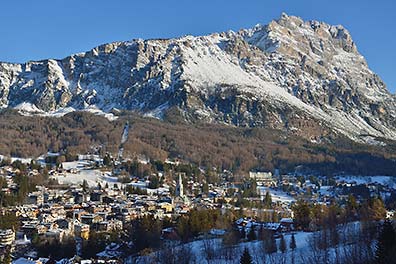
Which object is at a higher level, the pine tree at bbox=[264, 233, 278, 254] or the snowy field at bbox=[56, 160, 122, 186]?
the snowy field at bbox=[56, 160, 122, 186]

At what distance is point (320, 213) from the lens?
69.0m

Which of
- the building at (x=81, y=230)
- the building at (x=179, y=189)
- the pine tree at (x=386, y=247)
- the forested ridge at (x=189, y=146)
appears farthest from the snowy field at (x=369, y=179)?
the pine tree at (x=386, y=247)

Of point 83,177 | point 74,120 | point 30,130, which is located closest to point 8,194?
point 83,177

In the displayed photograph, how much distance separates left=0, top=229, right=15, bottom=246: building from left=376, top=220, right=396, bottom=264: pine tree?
44.7 metres

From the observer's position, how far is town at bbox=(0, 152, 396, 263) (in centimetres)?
6394

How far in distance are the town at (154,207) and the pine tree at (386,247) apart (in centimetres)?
1439

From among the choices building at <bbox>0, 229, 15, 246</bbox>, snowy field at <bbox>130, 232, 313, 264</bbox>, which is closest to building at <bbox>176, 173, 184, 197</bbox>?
building at <bbox>0, 229, 15, 246</bbox>

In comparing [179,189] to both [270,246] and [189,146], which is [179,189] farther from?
[270,246]

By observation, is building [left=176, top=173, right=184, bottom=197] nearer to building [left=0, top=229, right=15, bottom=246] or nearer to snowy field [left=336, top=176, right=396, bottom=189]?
building [left=0, top=229, right=15, bottom=246]

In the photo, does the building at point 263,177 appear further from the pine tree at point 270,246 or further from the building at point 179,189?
the pine tree at point 270,246

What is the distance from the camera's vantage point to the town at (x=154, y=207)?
63938 mm

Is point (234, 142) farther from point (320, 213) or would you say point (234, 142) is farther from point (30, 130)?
point (320, 213)

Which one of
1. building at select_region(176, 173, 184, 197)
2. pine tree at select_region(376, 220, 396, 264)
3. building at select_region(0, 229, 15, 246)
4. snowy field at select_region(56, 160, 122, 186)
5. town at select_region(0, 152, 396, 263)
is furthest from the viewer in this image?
snowy field at select_region(56, 160, 122, 186)

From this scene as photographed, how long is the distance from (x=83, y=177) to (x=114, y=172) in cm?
896
